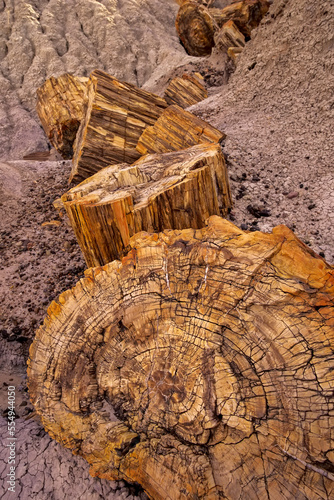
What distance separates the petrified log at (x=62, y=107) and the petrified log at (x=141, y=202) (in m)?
3.46

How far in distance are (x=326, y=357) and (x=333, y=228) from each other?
1482 mm

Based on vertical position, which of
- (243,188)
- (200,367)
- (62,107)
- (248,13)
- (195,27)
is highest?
(195,27)

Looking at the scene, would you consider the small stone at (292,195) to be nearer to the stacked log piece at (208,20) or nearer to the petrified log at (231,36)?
the petrified log at (231,36)

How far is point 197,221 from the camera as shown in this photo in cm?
190

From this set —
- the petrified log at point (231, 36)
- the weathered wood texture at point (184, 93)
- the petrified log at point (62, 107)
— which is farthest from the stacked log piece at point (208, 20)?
the petrified log at point (62, 107)

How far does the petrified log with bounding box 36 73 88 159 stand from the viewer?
4918mm

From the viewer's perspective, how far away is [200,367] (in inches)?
49.4

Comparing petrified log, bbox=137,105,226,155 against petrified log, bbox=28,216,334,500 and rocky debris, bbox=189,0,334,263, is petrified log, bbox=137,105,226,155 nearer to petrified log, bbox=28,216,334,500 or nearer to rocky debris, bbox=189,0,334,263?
rocky debris, bbox=189,0,334,263

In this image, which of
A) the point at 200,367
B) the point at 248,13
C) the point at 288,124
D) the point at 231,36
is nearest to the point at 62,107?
the point at 288,124

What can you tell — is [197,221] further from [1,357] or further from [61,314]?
[1,357]

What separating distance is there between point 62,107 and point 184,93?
2.26 meters

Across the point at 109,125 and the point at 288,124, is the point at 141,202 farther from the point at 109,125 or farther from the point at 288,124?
the point at 288,124

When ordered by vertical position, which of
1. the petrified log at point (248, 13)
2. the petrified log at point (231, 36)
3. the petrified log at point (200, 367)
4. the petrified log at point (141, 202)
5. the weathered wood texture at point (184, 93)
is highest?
the petrified log at point (248, 13)

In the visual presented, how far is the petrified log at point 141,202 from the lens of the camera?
1.76 m
